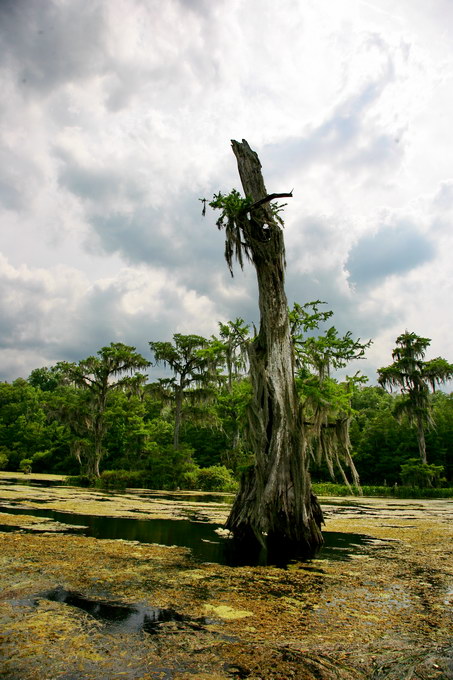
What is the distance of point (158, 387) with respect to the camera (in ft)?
86.2

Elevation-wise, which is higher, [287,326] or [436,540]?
[287,326]

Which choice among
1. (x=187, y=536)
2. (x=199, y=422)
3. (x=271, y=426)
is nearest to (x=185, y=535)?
(x=187, y=536)

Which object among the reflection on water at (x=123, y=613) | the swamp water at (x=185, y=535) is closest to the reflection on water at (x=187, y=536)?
the swamp water at (x=185, y=535)

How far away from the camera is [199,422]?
26.2 meters

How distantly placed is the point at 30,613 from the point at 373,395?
58615 mm

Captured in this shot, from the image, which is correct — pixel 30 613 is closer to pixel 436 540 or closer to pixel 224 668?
pixel 224 668

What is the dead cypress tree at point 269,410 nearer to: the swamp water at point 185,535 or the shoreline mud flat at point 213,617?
the swamp water at point 185,535

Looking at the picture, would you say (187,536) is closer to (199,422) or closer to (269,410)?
(269,410)

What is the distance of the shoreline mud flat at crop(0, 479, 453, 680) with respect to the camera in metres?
2.05

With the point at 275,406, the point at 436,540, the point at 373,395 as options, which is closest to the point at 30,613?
the point at 275,406

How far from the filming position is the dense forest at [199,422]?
1011 cm

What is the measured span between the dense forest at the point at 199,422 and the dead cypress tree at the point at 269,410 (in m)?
0.81

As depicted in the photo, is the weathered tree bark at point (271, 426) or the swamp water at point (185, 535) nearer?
the swamp water at point (185, 535)

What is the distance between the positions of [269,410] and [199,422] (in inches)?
785
